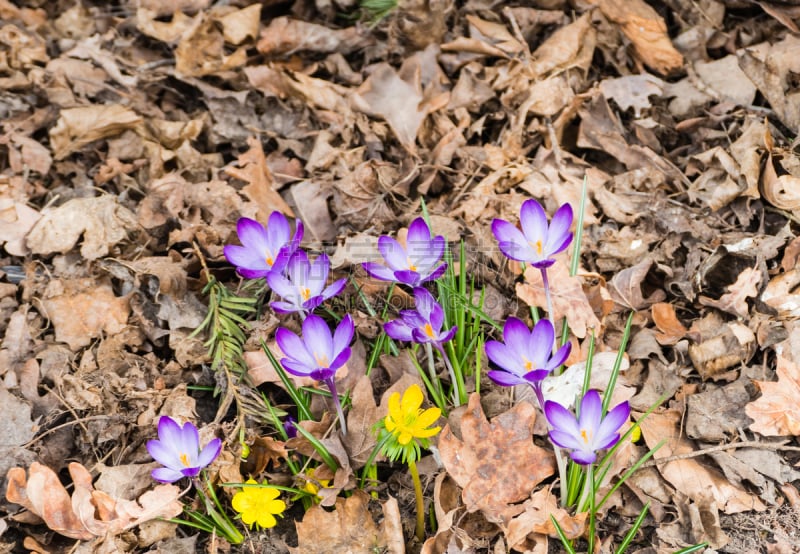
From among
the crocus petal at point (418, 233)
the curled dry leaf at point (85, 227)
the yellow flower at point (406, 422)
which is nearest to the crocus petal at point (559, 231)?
the crocus petal at point (418, 233)

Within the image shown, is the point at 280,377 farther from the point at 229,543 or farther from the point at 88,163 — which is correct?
the point at 88,163

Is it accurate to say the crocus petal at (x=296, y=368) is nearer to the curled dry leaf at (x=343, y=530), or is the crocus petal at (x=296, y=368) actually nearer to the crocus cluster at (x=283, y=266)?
the crocus cluster at (x=283, y=266)

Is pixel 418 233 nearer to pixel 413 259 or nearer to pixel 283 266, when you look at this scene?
pixel 413 259

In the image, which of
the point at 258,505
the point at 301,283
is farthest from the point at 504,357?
the point at 258,505

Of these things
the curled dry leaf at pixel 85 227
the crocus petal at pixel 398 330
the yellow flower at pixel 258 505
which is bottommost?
the yellow flower at pixel 258 505

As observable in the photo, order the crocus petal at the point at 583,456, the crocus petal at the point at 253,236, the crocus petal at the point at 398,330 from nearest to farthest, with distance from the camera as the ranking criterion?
the crocus petal at the point at 583,456
the crocus petal at the point at 398,330
the crocus petal at the point at 253,236

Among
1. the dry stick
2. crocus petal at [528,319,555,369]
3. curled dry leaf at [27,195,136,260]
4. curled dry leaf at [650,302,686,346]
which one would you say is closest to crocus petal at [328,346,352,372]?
crocus petal at [528,319,555,369]

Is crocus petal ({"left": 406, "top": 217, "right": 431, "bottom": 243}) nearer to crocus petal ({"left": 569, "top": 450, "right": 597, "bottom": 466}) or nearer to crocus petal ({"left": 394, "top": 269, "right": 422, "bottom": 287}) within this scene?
crocus petal ({"left": 394, "top": 269, "right": 422, "bottom": 287})
